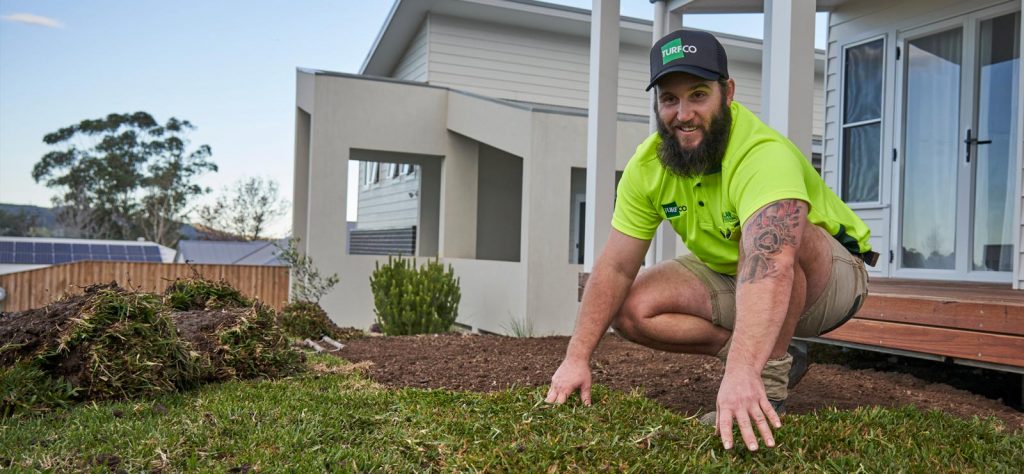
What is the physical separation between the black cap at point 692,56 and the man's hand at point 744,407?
1.07 metres

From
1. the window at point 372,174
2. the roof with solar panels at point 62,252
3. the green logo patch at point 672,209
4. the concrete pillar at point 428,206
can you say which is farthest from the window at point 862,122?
the roof with solar panels at point 62,252

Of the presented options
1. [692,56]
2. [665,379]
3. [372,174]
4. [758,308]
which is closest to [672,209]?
[692,56]

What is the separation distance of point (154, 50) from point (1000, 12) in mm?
41076

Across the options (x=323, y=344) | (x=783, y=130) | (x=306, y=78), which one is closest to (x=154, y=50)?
(x=306, y=78)

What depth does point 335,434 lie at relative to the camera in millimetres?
2846

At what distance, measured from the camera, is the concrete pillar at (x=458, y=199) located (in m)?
12.9

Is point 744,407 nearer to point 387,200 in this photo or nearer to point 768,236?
point 768,236

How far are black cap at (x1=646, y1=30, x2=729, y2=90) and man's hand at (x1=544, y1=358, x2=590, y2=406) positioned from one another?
3.56 feet

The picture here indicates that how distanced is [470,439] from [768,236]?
1150mm

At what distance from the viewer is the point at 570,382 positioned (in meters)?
3.04

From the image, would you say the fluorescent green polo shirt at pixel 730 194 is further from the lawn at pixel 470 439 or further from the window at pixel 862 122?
the window at pixel 862 122

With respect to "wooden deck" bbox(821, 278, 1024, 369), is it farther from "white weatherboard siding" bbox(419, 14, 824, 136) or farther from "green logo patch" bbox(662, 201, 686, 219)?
"white weatherboard siding" bbox(419, 14, 824, 136)

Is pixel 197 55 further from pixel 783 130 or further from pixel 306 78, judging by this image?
pixel 783 130

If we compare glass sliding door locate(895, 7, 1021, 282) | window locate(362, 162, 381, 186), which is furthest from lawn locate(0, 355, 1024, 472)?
window locate(362, 162, 381, 186)
